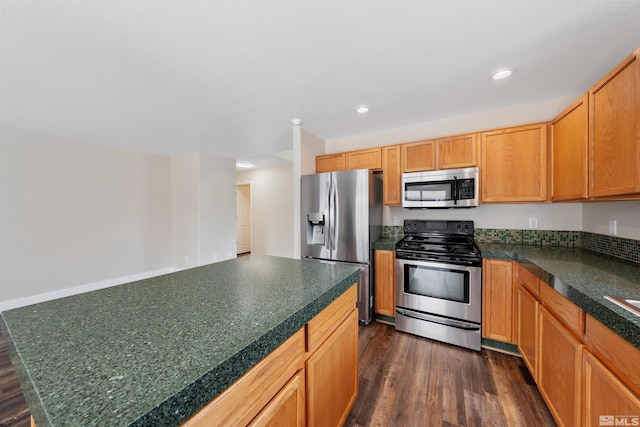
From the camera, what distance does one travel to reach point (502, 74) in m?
1.98

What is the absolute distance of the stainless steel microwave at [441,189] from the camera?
2.47m

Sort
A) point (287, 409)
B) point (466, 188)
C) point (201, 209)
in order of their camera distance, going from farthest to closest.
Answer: point (201, 209) → point (466, 188) → point (287, 409)

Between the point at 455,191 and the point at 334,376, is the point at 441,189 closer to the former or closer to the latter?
the point at 455,191

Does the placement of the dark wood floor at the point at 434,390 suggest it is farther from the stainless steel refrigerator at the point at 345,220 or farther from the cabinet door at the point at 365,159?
the cabinet door at the point at 365,159

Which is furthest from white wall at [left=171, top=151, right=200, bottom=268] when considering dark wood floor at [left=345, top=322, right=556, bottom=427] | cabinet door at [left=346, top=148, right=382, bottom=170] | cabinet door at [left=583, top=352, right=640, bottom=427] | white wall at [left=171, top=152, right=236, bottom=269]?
cabinet door at [left=583, top=352, right=640, bottom=427]

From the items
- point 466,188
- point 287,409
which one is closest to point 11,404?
point 287,409

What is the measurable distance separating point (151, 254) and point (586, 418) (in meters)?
5.70

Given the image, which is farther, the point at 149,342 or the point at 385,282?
the point at 385,282

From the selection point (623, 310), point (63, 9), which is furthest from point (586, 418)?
point (63, 9)

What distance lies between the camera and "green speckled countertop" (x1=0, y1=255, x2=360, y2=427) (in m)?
0.46

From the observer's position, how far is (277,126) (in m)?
3.14

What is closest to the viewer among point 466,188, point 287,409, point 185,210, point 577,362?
point 287,409

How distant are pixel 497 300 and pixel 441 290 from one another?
1.47ft

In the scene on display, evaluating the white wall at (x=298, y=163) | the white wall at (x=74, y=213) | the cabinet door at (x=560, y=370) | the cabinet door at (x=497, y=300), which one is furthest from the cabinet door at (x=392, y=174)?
the white wall at (x=74, y=213)
